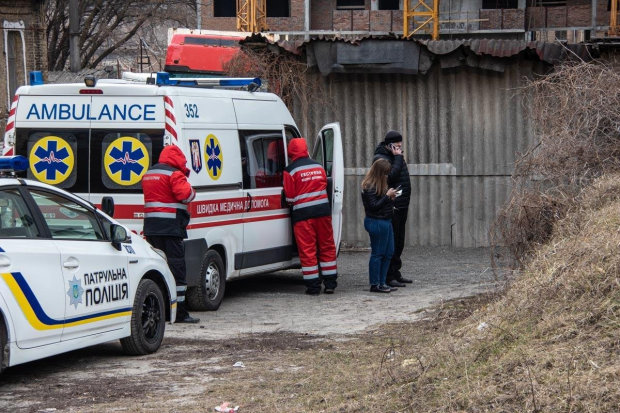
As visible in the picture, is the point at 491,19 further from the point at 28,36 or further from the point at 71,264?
the point at 71,264

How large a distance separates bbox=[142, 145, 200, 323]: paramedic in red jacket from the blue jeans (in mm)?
2767

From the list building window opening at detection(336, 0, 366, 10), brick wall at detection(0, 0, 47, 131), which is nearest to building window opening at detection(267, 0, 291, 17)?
building window opening at detection(336, 0, 366, 10)

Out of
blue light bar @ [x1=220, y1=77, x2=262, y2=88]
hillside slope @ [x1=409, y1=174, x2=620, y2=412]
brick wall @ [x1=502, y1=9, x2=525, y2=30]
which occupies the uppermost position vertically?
brick wall @ [x1=502, y1=9, x2=525, y2=30]

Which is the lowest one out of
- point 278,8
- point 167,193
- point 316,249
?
point 316,249

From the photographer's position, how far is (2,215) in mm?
7281

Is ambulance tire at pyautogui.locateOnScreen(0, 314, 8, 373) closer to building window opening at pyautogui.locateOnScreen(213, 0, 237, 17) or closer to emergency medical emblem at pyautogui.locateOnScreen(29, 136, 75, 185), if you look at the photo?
emergency medical emblem at pyautogui.locateOnScreen(29, 136, 75, 185)

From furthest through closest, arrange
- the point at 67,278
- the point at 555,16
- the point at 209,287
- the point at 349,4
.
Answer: the point at 349,4 → the point at 555,16 → the point at 209,287 → the point at 67,278

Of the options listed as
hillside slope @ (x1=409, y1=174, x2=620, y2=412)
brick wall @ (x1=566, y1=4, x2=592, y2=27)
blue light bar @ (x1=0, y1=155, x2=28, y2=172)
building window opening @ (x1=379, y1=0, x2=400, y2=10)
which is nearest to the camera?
hillside slope @ (x1=409, y1=174, x2=620, y2=412)

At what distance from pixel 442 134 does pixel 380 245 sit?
4523mm

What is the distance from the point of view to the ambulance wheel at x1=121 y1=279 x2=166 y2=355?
8586mm

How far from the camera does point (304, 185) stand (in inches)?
484

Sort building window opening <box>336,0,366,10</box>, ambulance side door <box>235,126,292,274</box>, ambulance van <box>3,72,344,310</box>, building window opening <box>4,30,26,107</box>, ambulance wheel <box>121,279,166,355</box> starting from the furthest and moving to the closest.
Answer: building window opening <box>336,0,366,10</box> < building window opening <box>4,30,26,107</box> < ambulance side door <box>235,126,292,274</box> < ambulance van <box>3,72,344,310</box> < ambulance wheel <box>121,279,166,355</box>

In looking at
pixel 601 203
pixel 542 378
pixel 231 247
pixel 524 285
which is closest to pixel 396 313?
pixel 231 247

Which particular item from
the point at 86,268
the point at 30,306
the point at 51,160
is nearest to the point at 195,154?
the point at 51,160
